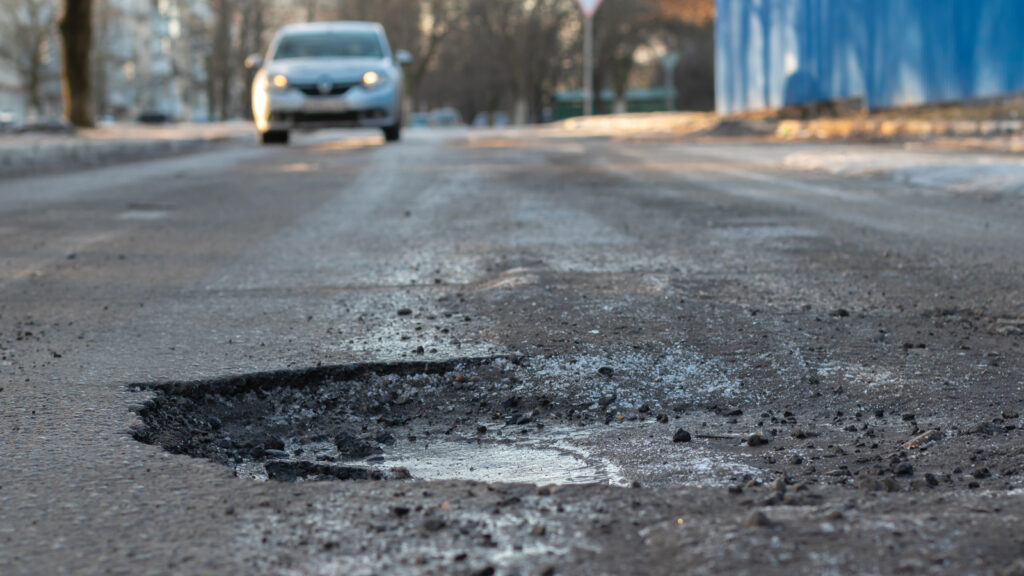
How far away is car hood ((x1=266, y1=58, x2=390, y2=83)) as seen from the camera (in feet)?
51.0

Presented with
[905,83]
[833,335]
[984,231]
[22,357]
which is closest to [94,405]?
[22,357]

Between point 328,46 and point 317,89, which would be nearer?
point 317,89

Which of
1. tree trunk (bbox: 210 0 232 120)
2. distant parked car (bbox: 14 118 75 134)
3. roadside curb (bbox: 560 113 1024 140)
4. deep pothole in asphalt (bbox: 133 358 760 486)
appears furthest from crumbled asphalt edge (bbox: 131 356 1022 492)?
tree trunk (bbox: 210 0 232 120)

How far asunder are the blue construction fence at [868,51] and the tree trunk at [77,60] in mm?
13757

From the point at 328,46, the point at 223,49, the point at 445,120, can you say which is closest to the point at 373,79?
the point at 328,46

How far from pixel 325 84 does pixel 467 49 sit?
4132 centimetres

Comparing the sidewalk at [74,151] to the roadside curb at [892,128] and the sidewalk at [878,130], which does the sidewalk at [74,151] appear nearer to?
the sidewalk at [878,130]

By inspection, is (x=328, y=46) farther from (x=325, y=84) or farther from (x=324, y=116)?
(x=324, y=116)

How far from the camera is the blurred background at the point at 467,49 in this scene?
49.0 m

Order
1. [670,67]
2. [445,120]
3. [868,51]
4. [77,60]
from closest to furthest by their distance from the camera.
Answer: [868,51] → [77,60] → [670,67] → [445,120]

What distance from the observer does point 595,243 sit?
5.48 m

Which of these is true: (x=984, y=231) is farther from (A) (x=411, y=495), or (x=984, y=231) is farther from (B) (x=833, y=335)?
(A) (x=411, y=495)

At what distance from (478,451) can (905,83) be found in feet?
51.2

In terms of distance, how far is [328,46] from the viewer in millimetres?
16469
